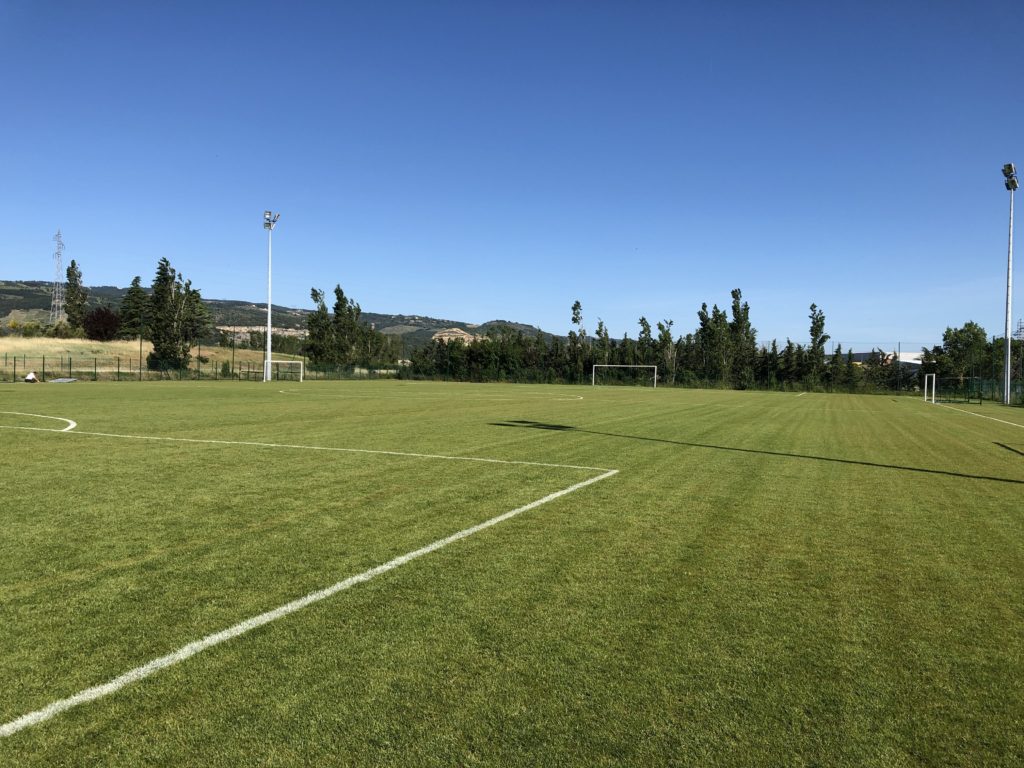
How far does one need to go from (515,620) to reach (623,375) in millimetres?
66955

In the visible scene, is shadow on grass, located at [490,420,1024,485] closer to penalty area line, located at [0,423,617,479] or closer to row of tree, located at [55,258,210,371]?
penalty area line, located at [0,423,617,479]

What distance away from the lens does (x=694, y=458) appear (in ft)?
Answer: 35.5

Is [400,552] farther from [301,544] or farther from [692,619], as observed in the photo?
[692,619]

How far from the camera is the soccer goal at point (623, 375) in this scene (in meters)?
68.3

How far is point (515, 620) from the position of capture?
376 centimetres

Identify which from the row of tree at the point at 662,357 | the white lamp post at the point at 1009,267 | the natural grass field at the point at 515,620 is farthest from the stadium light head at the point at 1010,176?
the natural grass field at the point at 515,620

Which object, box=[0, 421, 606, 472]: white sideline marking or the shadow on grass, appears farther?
box=[0, 421, 606, 472]: white sideline marking

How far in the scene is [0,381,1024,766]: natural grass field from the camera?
2.61m

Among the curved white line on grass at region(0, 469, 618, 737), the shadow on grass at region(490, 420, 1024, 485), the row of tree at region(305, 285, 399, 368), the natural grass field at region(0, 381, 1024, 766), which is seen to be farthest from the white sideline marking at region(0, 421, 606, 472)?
the row of tree at region(305, 285, 399, 368)

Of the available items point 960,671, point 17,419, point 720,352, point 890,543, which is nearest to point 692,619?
point 960,671

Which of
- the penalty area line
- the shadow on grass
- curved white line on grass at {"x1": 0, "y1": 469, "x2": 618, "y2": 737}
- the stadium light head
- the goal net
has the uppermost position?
the stadium light head

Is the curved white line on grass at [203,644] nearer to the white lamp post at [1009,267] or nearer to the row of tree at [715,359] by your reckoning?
the white lamp post at [1009,267]

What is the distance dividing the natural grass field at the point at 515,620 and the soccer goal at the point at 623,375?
60.2 metres

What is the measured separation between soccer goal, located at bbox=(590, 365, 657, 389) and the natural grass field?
197 feet
